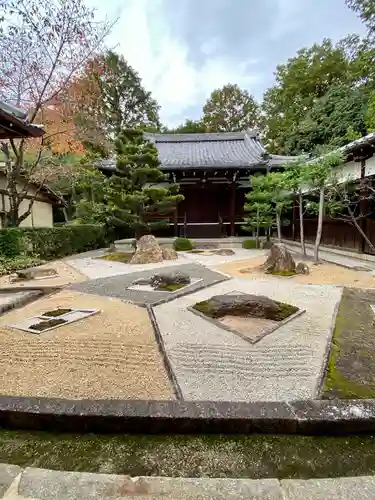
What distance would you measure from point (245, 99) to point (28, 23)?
21.4 meters

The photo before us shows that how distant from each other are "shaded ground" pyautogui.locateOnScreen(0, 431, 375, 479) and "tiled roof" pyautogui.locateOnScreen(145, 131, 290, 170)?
1170 centimetres

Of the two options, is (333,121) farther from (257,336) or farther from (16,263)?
(16,263)

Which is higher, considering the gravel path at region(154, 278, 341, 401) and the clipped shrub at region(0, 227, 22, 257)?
the clipped shrub at region(0, 227, 22, 257)

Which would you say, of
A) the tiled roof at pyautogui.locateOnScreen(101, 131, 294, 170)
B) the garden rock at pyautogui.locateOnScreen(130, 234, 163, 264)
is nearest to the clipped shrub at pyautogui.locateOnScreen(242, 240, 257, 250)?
the tiled roof at pyautogui.locateOnScreen(101, 131, 294, 170)

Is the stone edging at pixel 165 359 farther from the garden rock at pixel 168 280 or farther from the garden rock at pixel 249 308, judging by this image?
the garden rock at pixel 168 280

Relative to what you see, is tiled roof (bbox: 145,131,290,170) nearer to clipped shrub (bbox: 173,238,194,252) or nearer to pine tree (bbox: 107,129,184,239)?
pine tree (bbox: 107,129,184,239)

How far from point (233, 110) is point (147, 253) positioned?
73.1 ft

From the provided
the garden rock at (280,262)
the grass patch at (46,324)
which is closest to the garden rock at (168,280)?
the grass patch at (46,324)

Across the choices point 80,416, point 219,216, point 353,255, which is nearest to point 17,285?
point 80,416

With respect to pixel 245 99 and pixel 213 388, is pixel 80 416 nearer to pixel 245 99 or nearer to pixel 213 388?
pixel 213 388

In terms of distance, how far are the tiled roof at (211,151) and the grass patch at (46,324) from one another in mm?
10005

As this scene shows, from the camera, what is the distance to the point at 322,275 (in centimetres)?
636

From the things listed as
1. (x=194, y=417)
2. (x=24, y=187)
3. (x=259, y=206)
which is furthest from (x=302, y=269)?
(x=24, y=187)

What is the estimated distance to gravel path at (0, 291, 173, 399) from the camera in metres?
2.18
